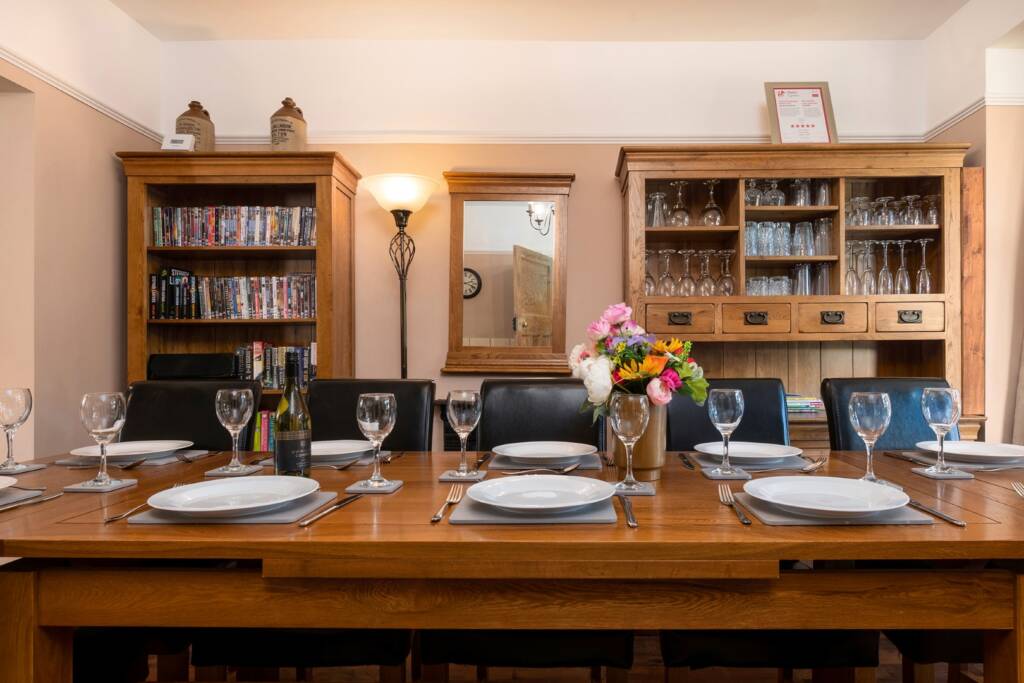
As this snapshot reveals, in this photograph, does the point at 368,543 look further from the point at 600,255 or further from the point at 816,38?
the point at 816,38

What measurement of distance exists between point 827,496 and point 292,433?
3.34 feet

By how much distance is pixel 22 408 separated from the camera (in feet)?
4.57

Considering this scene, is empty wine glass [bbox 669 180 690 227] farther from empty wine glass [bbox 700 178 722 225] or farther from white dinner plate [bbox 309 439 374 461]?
white dinner plate [bbox 309 439 374 461]

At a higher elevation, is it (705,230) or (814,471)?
(705,230)

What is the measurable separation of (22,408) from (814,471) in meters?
1.75

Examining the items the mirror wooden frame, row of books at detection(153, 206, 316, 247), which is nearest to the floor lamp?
the mirror wooden frame

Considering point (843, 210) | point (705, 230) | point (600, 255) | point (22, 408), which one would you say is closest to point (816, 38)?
point (843, 210)

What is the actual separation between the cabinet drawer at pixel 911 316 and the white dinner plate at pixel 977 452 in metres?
1.33

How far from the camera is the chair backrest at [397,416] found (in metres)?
1.87

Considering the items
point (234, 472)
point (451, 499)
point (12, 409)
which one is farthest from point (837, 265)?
point (12, 409)

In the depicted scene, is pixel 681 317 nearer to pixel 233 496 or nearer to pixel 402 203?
pixel 402 203

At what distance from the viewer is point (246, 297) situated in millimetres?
3025

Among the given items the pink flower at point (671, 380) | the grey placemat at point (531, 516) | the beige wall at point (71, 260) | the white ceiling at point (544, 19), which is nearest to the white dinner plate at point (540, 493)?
the grey placemat at point (531, 516)

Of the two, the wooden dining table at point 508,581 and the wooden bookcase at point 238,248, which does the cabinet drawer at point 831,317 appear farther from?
the wooden bookcase at point 238,248
